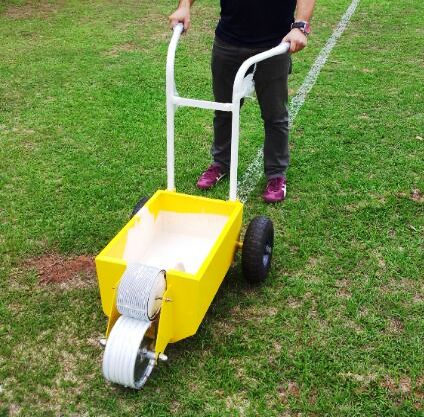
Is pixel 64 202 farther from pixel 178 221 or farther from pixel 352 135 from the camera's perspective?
pixel 352 135

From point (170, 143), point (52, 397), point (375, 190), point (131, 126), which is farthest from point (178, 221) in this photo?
point (131, 126)

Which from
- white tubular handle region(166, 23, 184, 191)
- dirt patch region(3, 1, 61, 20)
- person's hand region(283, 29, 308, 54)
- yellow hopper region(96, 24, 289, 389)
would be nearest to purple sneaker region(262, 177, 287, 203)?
yellow hopper region(96, 24, 289, 389)

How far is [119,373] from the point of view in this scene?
2.11 m

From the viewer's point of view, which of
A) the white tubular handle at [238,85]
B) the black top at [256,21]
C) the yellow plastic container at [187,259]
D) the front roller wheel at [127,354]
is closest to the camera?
the front roller wheel at [127,354]

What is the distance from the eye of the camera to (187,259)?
2.80 meters

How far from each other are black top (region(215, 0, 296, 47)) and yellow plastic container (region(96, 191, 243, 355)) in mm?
958

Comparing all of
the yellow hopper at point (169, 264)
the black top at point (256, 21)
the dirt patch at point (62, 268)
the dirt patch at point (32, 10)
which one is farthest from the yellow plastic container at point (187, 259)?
the dirt patch at point (32, 10)

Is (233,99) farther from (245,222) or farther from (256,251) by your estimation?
(245,222)

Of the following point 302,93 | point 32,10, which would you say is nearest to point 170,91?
point 302,93

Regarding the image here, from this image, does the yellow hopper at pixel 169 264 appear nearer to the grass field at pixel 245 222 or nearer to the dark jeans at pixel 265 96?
the grass field at pixel 245 222

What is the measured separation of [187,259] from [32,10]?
6.32 metres

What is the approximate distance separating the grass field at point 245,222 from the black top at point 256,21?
0.98 metres

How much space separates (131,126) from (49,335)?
2.34 metres

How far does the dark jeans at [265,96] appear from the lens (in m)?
3.13
